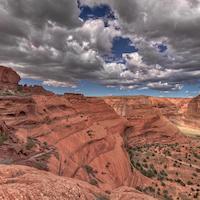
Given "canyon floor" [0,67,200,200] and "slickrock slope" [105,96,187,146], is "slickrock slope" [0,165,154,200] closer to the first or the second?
"canyon floor" [0,67,200,200]

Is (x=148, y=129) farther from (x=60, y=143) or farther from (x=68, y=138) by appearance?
(x=60, y=143)

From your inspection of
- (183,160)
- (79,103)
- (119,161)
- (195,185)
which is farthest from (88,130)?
(183,160)

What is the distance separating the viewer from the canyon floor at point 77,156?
898 cm

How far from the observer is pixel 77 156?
2530 centimetres

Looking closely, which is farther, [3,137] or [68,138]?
[68,138]

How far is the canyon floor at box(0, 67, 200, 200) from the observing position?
898 centimetres

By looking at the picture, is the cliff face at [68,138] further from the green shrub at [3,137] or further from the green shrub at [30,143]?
the green shrub at [3,137]

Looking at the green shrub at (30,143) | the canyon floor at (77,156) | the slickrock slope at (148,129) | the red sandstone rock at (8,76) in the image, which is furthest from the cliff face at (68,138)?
the slickrock slope at (148,129)

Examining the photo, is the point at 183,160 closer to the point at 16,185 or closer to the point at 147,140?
the point at 147,140

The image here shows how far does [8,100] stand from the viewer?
84.5 ft

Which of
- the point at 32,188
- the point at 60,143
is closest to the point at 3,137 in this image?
the point at 60,143

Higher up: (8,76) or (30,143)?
(8,76)

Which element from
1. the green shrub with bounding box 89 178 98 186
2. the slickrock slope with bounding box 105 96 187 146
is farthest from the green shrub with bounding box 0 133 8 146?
the slickrock slope with bounding box 105 96 187 146

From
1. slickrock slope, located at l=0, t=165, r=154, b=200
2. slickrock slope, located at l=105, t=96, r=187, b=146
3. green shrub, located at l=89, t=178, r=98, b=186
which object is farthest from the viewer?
slickrock slope, located at l=105, t=96, r=187, b=146
